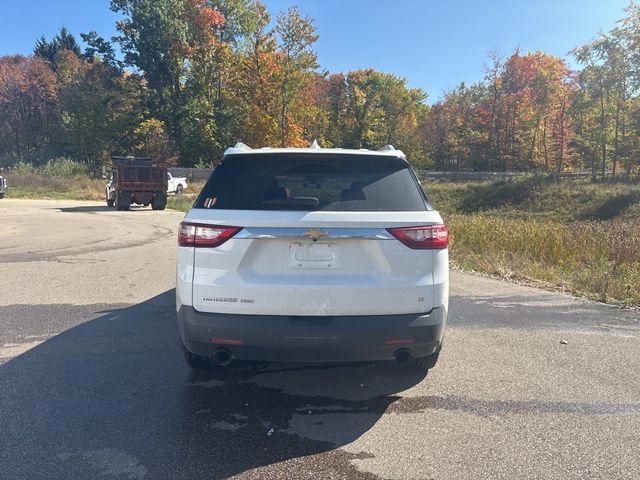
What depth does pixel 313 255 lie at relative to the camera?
3.15 m

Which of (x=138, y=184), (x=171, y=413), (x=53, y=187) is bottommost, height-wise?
(x=171, y=413)

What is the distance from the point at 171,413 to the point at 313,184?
1.95m

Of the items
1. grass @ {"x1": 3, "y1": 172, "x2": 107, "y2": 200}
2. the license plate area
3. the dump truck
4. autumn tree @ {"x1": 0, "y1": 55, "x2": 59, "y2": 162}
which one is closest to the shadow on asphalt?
the license plate area

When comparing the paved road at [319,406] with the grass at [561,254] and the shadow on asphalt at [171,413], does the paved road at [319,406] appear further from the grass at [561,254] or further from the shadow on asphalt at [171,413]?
the grass at [561,254]

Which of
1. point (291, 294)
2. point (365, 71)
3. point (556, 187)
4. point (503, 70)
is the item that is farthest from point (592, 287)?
point (365, 71)

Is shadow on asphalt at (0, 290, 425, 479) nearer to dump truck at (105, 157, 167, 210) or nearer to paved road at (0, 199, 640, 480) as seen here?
paved road at (0, 199, 640, 480)

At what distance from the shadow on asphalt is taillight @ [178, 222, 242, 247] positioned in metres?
1.24

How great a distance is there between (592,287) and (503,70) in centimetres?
4799

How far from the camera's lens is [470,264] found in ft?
31.7

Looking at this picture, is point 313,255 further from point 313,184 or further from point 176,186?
point 176,186

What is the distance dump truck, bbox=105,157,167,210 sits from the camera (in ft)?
77.4

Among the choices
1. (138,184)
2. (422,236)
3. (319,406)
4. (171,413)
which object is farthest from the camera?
(138,184)

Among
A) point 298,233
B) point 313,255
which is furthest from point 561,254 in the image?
point 298,233

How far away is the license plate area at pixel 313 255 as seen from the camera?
10.3ft
